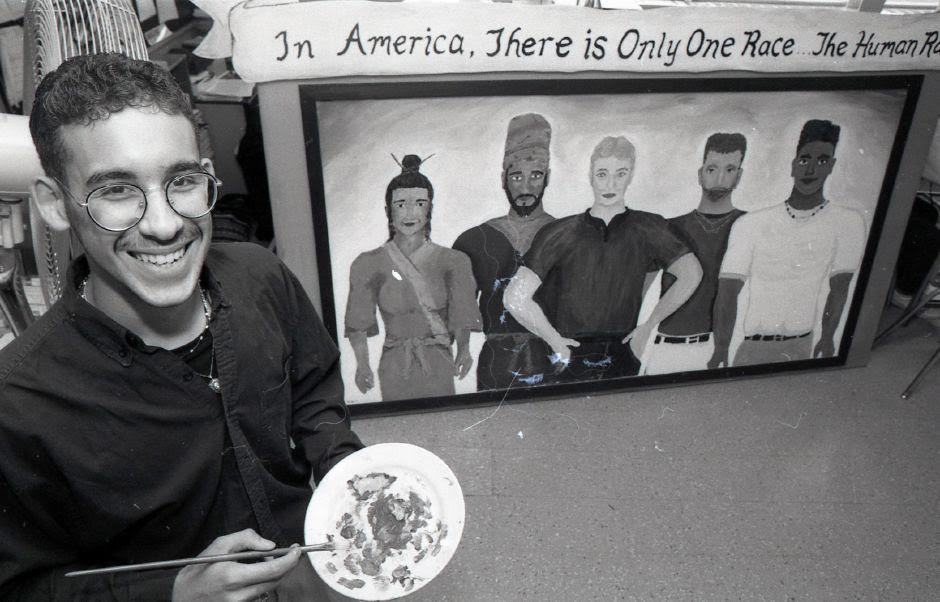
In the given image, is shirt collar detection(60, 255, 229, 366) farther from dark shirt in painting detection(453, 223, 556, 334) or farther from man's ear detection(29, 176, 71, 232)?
dark shirt in painting detection(453, 223, 556, 334)

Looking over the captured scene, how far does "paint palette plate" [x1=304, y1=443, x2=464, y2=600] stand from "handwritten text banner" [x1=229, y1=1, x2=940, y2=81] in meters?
0.81

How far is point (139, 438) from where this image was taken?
0.82 meters

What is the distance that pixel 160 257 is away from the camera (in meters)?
0.79

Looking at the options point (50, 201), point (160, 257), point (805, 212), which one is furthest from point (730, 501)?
point (50, 201)

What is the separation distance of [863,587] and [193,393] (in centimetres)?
138

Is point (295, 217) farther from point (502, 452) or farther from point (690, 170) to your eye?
point (690, 170)

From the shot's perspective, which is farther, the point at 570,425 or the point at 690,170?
the point at 570,425

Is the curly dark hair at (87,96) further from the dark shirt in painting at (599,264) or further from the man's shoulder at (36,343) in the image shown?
the dark shirt in painting at (599,264)

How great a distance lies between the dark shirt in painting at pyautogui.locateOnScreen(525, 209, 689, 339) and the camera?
5.33ft

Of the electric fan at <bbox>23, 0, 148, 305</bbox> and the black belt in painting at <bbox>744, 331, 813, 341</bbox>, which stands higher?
the electric fan at <bbox>23, 0, 148, 305</bbox>

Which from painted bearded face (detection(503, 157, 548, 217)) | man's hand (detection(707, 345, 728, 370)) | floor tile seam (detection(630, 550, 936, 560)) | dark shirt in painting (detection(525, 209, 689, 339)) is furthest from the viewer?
man's hand (detection(707, 345, 728, 370))

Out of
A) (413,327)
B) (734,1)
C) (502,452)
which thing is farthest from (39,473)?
(734,1)

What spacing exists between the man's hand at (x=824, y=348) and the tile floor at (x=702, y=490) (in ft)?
0.22

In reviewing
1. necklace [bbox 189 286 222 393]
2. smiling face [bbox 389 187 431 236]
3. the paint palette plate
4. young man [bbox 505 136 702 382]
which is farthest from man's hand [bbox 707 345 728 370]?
necklace [bbox 189 286 222 393]
